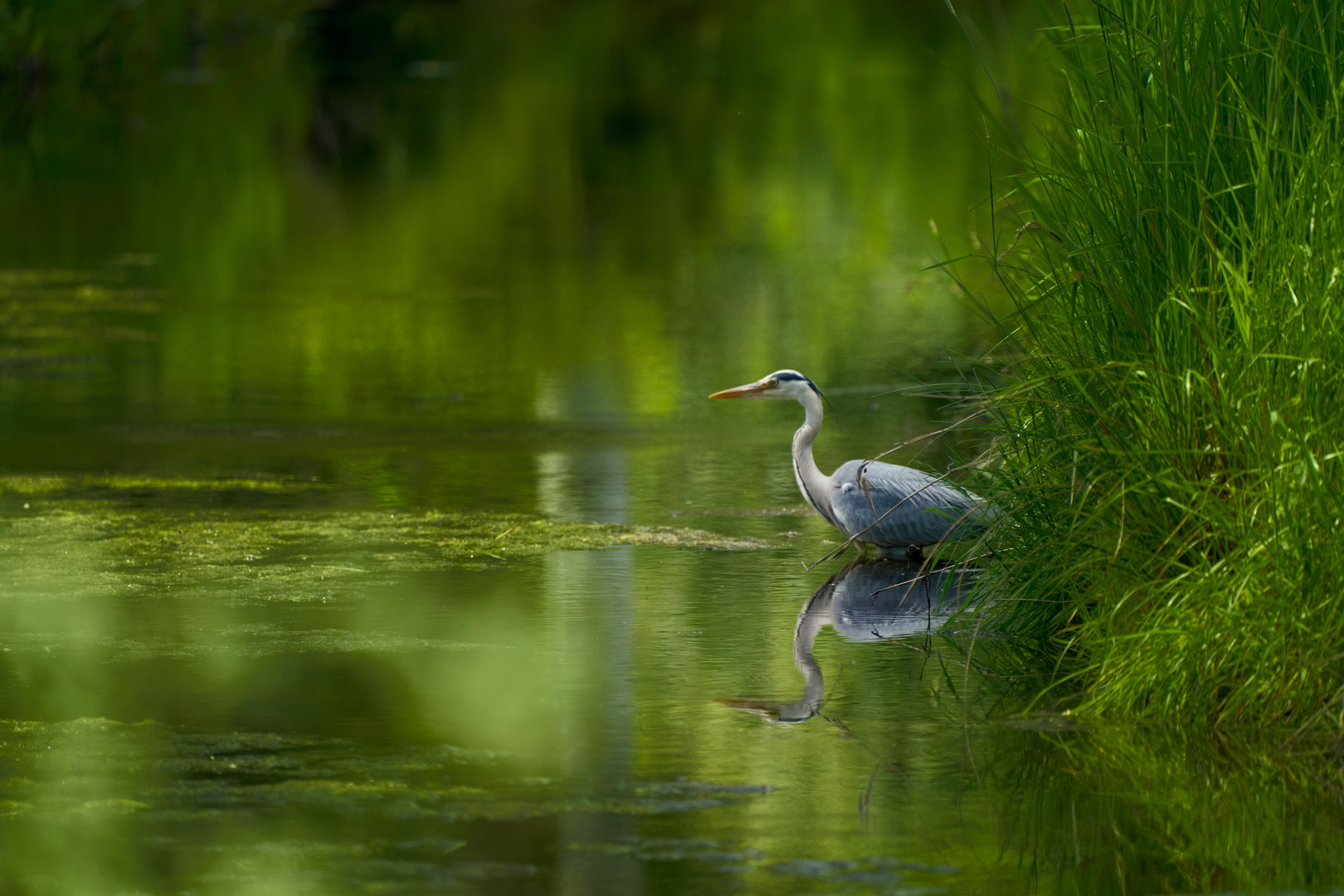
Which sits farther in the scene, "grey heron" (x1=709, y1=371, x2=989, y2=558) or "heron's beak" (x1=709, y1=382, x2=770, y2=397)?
"heron's beak" (x1=709, y1=382, x2=770, y2=397)

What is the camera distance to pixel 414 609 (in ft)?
28.0

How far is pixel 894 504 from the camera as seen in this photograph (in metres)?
9.26

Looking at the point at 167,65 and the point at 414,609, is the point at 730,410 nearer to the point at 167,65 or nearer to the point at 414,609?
the point at 414,609

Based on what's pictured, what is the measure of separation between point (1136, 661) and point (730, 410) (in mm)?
6721

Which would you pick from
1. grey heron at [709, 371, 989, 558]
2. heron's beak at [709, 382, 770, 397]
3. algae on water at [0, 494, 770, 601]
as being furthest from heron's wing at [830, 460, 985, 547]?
heron's beak at [709, 382, 770, 397]

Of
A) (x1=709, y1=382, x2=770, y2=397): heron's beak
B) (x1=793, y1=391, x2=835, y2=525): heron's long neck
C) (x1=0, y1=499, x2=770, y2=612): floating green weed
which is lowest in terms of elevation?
(x1=0, y1=499, x2=770, y2=612): floating green weed

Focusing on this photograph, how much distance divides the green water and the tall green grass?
0.91ft

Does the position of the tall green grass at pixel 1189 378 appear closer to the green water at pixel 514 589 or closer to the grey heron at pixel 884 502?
the green water at pixel 514 589

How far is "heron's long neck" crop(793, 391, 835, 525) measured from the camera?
9445mm

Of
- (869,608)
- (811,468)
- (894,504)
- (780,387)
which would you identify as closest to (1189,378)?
(869,608)

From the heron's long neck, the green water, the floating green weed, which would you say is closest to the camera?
the green water

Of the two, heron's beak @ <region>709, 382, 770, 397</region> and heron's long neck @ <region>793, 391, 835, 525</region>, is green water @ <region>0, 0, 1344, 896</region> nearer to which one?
heron's long neck @ <region>793, 391, 835, 525</region>

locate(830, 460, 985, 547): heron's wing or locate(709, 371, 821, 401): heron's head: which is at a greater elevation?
locate(709, 371, 821, 401): heron's head

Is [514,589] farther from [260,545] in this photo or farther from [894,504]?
[894,504]
